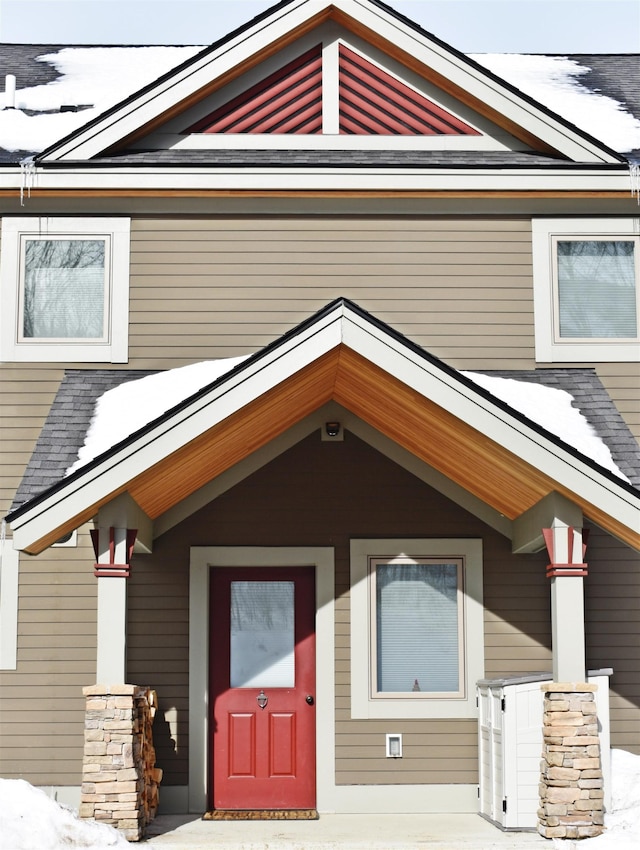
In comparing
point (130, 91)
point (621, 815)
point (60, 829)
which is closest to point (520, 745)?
point (621, 815)

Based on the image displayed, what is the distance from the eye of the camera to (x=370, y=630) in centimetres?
1099

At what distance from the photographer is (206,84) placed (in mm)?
11406

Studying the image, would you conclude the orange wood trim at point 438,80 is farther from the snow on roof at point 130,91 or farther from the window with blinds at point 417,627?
the window with blinds at point 417,627

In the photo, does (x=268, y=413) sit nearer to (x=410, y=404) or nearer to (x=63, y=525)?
(x=410, y=404)

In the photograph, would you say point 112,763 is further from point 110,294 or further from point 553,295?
point 553,295

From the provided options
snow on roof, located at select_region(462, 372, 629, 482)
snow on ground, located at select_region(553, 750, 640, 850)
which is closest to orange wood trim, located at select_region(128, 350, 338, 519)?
snow on roof, located at select_region(462, 372, 629, 482)

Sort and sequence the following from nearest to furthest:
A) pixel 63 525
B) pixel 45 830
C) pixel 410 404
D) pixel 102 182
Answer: pixel 45 830
pixel 63 525
pixel 410 404
pixel 102 182

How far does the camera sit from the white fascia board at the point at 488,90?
37.4 feet

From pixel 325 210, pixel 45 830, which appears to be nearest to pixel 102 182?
pixel 325 210

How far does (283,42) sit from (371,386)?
12.5 ft

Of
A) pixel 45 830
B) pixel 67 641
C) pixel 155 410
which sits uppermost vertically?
pixel 155 410

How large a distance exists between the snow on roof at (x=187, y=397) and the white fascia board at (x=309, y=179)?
173cm

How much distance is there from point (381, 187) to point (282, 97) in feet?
4.51

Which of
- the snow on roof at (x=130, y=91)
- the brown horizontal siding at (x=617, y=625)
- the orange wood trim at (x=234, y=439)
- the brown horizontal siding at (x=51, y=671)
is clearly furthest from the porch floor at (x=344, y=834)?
the snow on roof at (x=130, y=91)
